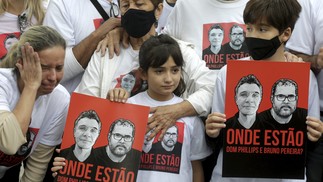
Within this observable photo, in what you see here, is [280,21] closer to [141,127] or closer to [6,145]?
[141,127]

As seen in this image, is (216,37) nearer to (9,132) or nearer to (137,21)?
(137,21)

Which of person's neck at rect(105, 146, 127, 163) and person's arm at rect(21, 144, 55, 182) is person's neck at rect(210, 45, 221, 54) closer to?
person's neck at rect(105, 146, 127, 163)

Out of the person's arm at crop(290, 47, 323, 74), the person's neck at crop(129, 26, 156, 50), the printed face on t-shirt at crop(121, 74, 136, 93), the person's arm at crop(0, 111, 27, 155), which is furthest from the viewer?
the person's neck at crop(129, 26, 156, 50)

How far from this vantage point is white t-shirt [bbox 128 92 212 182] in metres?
3.16

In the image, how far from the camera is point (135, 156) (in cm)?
305

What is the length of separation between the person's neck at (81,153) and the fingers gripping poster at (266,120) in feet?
2.41

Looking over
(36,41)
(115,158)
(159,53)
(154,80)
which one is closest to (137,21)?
(159,53)

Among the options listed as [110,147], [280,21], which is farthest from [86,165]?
[280,21]

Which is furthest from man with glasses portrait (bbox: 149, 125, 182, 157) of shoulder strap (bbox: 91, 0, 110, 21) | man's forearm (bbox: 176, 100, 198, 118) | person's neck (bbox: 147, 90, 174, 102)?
shoulder strap (bbox: 91, 0, 110, 21)

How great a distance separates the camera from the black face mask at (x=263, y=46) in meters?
3.00

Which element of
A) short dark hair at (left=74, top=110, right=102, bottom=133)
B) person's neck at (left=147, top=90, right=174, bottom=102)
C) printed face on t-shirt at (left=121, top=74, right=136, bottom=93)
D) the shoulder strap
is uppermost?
the shoulder strap

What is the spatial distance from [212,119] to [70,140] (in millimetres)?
781

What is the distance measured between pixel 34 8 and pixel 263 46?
1.76 meters

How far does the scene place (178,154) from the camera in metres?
3.21
